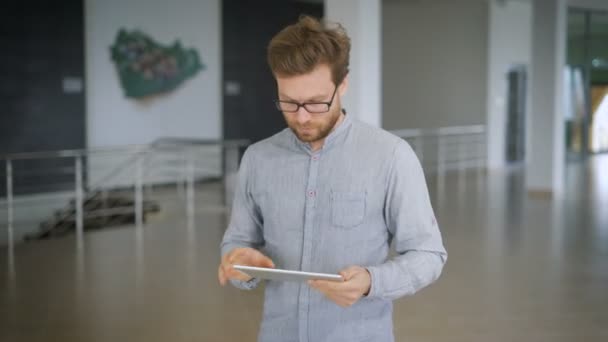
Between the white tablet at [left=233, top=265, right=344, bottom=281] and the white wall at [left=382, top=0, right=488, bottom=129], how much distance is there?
12.5 meters

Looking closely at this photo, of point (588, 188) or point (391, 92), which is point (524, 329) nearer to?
point (588, 188)

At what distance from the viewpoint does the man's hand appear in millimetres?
1307

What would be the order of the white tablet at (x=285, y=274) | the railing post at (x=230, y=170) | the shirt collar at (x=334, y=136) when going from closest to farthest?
the white tablet at (x=285, y=274), the shirt collar at (x=334, y=136), the railing post at (x=230, y=170)

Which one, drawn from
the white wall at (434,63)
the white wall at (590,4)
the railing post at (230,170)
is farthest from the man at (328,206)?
the white wall at (590,4)

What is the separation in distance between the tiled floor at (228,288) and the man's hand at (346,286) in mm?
2832

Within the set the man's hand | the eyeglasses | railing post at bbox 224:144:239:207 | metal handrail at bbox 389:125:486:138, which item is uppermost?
the eyeglasses

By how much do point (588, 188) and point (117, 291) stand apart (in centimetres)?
793

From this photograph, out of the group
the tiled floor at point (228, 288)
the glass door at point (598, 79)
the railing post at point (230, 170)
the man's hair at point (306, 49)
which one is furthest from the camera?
the glass door at point (598, 79)

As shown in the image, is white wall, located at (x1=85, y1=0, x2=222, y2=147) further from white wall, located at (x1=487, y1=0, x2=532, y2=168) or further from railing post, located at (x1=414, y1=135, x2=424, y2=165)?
white wall, located at (x1=487, y1=0, x2=532, y2=168)

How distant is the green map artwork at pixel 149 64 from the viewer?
→ 10828mm

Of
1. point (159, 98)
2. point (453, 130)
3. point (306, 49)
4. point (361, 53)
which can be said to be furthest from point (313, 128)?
point (453, 130)

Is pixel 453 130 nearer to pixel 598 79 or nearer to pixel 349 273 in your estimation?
pixel 598 79

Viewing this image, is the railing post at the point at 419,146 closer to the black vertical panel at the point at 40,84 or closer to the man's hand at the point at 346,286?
the black vertical panel at the point at 40,84

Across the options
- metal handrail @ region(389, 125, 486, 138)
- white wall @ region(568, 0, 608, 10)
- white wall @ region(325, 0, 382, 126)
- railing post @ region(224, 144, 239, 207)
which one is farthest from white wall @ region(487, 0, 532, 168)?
white wall @ region(325, 0, 382, 126)
